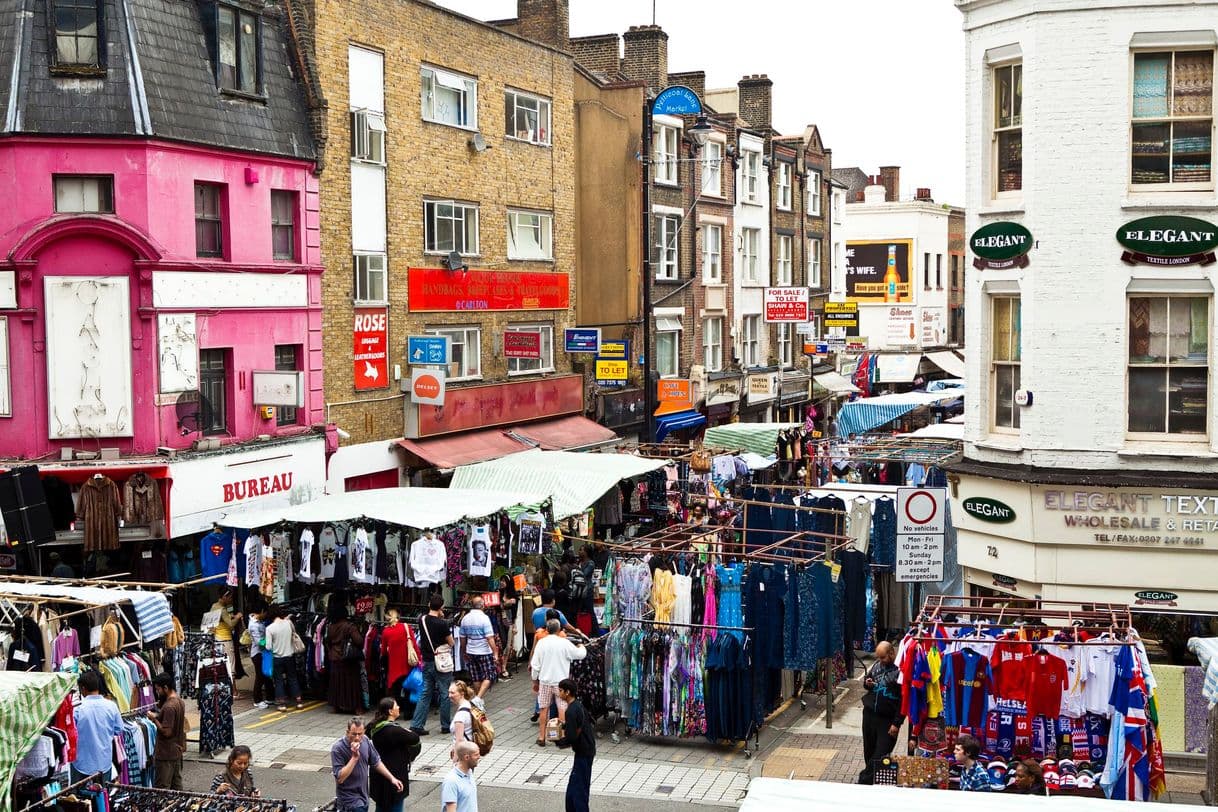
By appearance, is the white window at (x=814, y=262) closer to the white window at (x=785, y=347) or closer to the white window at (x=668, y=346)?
the white window at (x=785, y=347)

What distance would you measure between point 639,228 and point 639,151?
2.38 m

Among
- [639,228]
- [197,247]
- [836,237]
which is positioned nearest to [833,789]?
[197,247]

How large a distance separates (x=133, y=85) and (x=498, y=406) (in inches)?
498

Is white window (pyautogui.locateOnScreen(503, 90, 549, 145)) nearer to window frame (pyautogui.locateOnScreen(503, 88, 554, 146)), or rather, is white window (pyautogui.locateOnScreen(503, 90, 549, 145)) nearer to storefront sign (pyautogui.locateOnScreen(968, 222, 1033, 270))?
window frame (pyautogui.locateOnScreen(503, 88, 554, 146))

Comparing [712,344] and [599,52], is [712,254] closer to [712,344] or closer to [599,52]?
[712,344]

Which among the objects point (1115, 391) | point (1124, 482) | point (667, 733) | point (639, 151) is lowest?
point (667, 733)

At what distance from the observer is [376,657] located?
19.2 m

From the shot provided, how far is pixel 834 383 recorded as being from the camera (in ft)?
188

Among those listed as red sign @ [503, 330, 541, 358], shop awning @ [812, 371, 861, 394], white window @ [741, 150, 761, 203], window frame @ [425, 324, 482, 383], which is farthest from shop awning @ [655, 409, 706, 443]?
shop awning @ [812, 371, 861, 394]

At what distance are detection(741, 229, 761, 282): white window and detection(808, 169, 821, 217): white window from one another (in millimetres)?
6332

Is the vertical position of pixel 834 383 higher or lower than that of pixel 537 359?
lower

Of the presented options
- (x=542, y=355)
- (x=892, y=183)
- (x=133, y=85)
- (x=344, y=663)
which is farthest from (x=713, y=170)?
(x=344, y=663)

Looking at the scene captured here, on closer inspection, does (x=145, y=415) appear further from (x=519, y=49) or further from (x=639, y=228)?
(x=639, y=228)

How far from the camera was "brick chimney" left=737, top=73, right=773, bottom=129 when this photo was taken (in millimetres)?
51344
